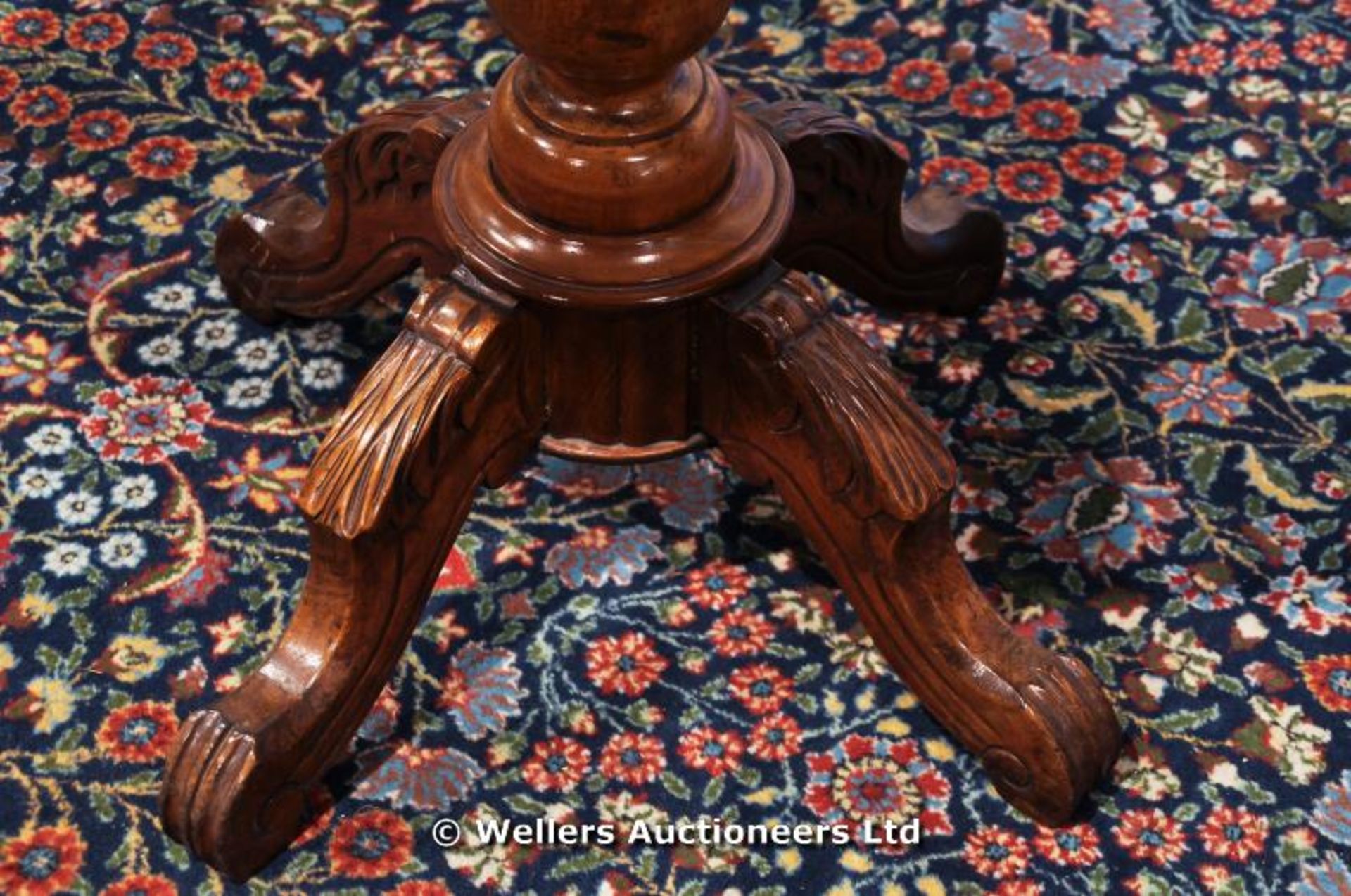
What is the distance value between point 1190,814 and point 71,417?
0.79 m

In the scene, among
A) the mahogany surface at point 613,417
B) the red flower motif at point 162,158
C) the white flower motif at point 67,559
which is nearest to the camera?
the mahogany surface at point 613,417

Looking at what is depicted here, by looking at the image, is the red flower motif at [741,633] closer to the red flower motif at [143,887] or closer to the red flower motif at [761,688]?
the red flower motif at [761,688]

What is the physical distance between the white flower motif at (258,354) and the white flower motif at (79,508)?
16 cm

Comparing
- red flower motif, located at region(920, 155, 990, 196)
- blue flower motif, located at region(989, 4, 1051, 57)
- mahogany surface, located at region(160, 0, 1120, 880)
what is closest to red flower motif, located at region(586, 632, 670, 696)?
mahogany surface, located at region(160, 0, 1120, 880)

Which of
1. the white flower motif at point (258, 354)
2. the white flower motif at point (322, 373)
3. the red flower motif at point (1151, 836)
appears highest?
the white flower motif at point (258, 354)

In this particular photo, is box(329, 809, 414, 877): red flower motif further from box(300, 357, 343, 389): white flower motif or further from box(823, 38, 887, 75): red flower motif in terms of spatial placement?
box(823, 38, 887, 75): red flower motif

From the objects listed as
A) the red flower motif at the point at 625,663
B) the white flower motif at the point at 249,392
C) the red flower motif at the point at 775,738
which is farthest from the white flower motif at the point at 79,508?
the red flower motif at the point at 775,738

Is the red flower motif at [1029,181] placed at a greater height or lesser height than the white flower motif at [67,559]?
greater

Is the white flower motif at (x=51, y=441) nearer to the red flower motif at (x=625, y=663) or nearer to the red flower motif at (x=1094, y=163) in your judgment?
the red flower motif at (x=625, y=663)

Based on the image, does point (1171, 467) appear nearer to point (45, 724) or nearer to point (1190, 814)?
point (1190, 814)

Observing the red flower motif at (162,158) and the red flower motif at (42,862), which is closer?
the red flower motif at (42,862)

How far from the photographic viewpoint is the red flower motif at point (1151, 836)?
1.15 meters

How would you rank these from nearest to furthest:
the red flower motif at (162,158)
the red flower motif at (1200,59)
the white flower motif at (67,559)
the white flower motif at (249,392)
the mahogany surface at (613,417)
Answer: the mahogany surface at (613,417)
the white flower motif at (67,559)
the white flower motif at (249,392)
the red flower motif at (162,158)
the red flower motif at (1200,59)

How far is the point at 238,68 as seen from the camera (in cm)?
167
